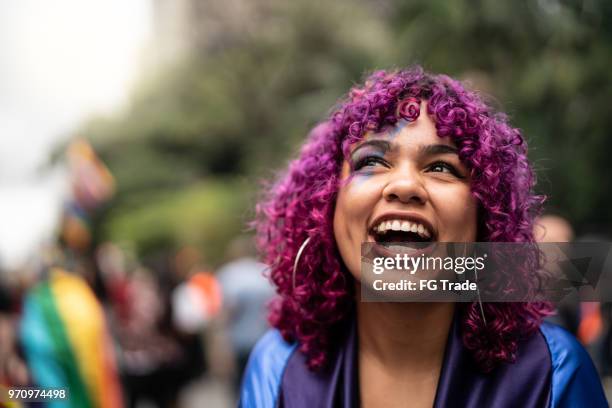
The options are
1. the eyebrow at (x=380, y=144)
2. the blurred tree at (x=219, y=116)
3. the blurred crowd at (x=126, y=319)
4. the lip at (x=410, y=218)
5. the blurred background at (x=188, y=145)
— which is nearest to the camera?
the lip at (x=410, y=218)

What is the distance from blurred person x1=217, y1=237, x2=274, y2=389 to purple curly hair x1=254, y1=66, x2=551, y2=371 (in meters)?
3.63

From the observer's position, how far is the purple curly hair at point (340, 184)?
1.73m

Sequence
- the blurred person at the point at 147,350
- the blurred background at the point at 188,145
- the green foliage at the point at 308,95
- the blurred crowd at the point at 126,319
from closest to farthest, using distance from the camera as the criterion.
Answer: the blurred crowd at the point at 126,319 < the blurred background at the point at 188,145 < the green foliage at the point at 308,95 < the blurred person at the point at 147,350

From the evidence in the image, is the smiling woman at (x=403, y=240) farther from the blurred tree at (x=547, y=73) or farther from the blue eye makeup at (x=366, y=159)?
the blurred tree at (x=547, y=73)

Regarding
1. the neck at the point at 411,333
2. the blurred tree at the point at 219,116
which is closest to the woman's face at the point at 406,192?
the neck at the point at 411,333

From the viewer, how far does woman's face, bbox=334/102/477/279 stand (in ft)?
5.31

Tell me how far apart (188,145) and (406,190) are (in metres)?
18.0

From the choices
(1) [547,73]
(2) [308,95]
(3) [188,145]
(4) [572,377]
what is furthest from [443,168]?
(3) [188,145]

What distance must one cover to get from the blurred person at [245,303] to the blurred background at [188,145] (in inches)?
0.7

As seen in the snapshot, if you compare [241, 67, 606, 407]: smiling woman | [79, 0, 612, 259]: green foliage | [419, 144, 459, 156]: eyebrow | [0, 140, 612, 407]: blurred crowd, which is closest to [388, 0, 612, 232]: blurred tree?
[79, 0, 612, 259]: green foliage

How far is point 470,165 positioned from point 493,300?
1.19 feet

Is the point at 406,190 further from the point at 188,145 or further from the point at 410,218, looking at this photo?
the point at 188,145

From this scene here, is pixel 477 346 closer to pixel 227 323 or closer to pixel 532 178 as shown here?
pixel 532 178

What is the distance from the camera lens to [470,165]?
1712mm
